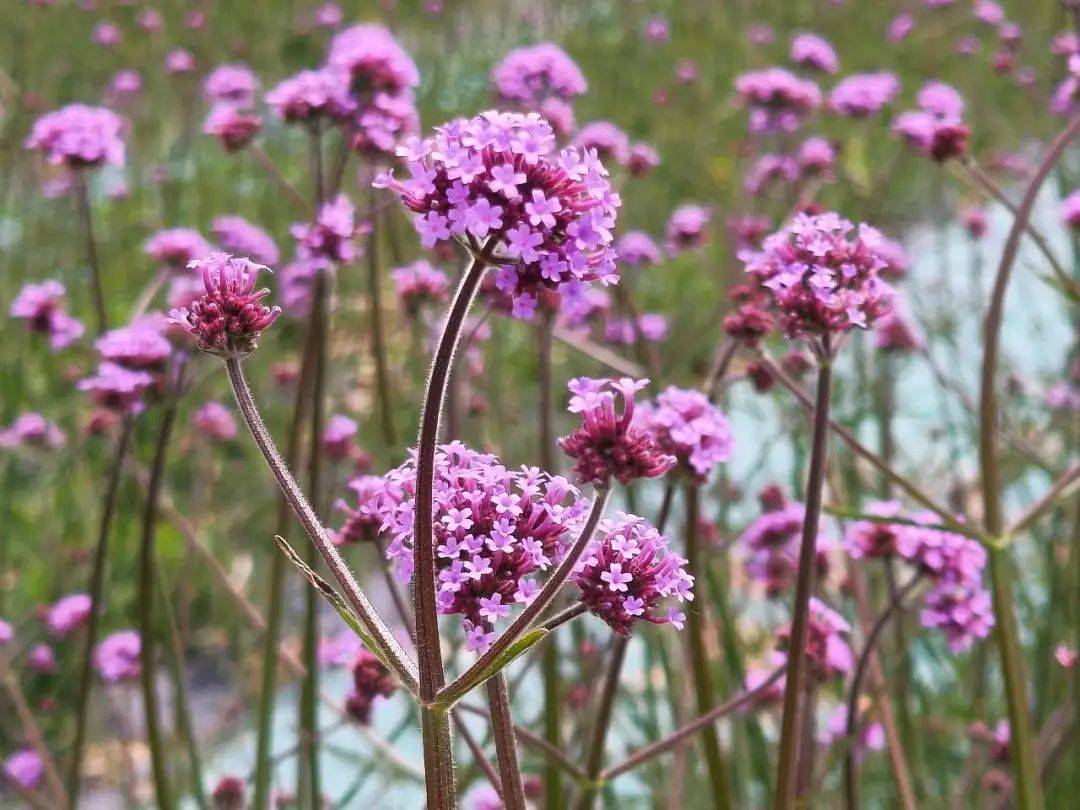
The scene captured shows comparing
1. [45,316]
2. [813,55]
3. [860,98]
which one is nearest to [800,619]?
[45,316]

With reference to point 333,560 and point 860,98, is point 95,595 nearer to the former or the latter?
point 333,560

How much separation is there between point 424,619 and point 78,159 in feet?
4.71

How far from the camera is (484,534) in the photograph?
2.63ft

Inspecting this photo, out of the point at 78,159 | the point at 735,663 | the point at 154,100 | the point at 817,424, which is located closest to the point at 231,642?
the point at 78,159

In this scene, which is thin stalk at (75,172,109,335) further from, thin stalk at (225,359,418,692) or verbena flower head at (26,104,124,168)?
thin stalk at (225,359,418,692)

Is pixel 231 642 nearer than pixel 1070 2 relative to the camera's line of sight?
No

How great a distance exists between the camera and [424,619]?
0.73m

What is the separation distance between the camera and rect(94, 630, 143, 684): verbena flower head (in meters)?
2.07

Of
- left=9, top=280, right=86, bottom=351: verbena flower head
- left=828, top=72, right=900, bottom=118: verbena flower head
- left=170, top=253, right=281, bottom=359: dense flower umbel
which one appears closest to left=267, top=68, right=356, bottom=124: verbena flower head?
left=9, top=280, right=86, bottom=351: verbena flower head

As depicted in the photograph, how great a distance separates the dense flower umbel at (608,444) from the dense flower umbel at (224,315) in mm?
224

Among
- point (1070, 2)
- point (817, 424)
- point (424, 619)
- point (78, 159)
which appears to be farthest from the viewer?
point (78, 159)

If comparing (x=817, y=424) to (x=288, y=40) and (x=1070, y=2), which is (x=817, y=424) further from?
(x=288, y=40)

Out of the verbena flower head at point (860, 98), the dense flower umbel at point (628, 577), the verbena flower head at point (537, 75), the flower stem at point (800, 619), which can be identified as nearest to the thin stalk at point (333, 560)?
the dense flower umbel at point (628, 577)

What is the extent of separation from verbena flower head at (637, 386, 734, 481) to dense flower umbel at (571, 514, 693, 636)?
1.18 ft
